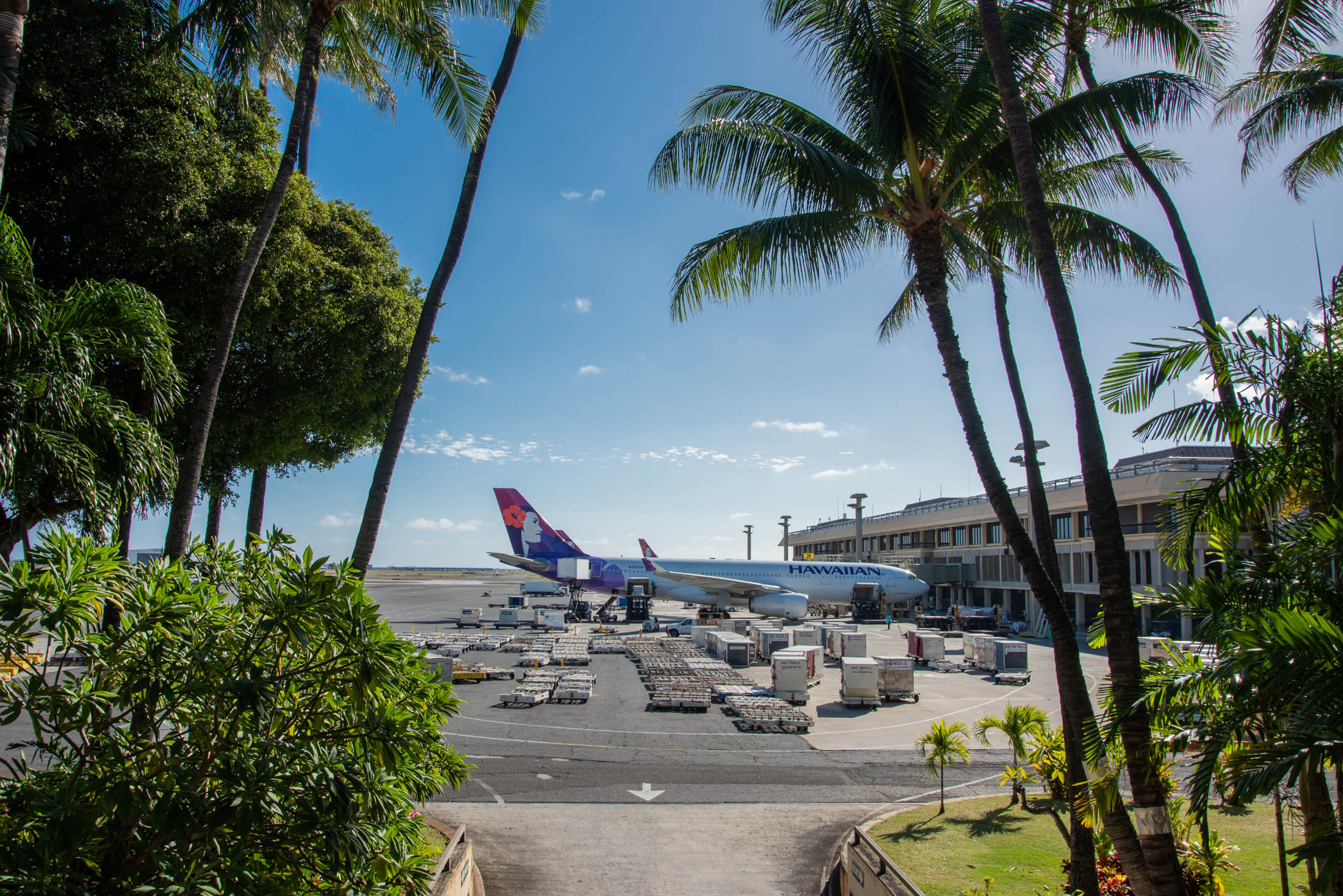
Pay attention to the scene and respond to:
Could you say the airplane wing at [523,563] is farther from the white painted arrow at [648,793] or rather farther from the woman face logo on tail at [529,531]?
the white painted arrow at [648,793]

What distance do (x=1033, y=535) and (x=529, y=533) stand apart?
38.2 m

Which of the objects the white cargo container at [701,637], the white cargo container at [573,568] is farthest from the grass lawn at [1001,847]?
the white cargo container at [573,568]

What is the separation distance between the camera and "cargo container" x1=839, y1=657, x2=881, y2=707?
2386 centimetres

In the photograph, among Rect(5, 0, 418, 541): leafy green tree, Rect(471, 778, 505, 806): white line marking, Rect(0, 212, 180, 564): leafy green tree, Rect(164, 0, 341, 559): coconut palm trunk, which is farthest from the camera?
Rect(471, 778, 505, 806): white line marking

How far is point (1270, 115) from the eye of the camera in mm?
11398

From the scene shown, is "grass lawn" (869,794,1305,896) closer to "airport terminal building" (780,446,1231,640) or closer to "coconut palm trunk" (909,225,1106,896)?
"coconut palm trunk" (909,225,1106,896)

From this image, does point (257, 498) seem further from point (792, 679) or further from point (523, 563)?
point (523, 563)

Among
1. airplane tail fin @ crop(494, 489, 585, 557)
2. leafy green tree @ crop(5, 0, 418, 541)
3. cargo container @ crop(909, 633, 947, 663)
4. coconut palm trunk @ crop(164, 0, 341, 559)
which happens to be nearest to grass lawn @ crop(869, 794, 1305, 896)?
coconut palm trunk @ crop(164, 0, 341, 559)

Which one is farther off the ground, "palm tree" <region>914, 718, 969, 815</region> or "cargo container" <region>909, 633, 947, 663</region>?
"palm tree" <region>914, 718, 969, 815</region>

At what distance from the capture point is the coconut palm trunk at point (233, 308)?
11516 mm

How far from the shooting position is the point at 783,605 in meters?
50.0

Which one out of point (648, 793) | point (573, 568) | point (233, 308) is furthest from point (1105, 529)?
point (573, 568)

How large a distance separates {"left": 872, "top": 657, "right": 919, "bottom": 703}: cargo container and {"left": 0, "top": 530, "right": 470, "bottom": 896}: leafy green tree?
21.9 metres

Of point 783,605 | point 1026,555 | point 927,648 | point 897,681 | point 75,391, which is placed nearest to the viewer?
point 75,391
